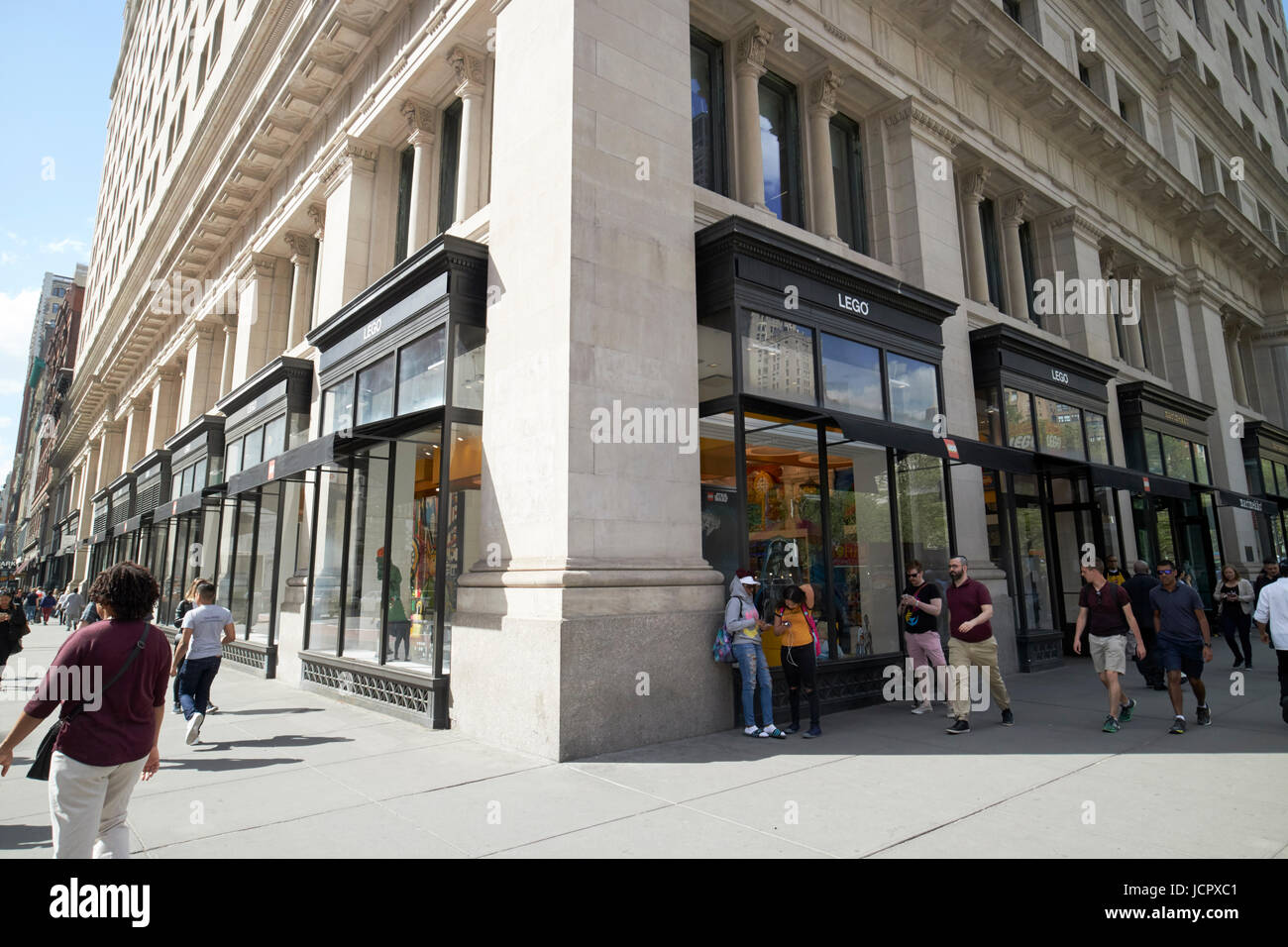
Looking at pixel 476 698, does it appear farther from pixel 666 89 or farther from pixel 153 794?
pixel 666 89

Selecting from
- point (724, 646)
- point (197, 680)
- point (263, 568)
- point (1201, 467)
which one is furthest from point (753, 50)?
point (1201, 467)

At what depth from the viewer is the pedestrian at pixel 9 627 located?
1003 centimetres

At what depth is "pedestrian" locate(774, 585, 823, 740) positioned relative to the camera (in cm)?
888

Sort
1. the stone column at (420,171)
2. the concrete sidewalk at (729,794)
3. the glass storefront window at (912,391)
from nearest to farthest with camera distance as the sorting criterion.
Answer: the concrete sidewalk at (729,794) → the glass storefront window at (912,391) → the stone column at (420,171)

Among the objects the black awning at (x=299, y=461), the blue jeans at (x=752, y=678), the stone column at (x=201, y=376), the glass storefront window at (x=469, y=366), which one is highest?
the stone column at (x=201, y=376)

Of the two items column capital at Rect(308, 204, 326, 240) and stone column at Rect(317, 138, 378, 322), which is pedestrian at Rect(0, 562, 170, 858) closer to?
stone column at Rect(317, 138, 378, 322)

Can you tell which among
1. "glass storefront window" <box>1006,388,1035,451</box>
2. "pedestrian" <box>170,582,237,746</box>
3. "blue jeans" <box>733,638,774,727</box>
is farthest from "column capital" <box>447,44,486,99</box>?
"glass storefront window" <box>1006,388,1035,451</box>

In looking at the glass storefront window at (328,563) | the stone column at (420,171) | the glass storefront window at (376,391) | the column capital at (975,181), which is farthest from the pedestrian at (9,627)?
the column capital at (975,181)

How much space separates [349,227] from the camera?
1483 cm

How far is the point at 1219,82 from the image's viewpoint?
30234mm

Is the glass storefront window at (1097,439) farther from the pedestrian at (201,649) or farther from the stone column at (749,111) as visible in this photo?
the pedestrian at (201,649)

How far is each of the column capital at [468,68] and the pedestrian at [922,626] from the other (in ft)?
34.8

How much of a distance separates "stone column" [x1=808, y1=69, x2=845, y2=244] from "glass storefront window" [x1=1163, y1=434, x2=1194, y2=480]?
44.2 ft

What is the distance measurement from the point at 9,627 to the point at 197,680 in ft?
11.5
